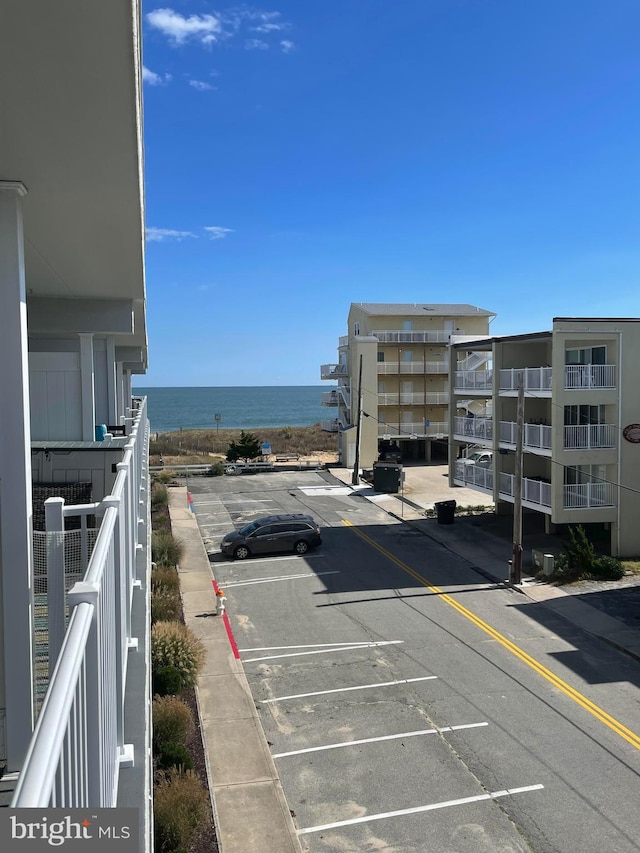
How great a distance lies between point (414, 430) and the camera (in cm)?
5409

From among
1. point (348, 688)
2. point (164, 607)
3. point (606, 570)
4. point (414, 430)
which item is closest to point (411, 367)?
point (414, 430)

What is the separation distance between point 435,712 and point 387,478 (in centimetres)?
2816

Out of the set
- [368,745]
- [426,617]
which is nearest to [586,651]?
[426,617]

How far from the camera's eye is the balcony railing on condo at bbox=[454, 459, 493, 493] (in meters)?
29.3

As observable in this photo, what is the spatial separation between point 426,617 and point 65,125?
673 inches

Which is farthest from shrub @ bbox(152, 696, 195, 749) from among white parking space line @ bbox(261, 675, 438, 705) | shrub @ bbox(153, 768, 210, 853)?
white parking space line @ bbox(261, 675, 438, 705)

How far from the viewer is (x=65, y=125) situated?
362 cm

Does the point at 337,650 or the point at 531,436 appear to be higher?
the point at 531,436

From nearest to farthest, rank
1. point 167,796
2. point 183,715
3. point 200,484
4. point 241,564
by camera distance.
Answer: point 167,796
point 183,715
point 241,564
point 200,484

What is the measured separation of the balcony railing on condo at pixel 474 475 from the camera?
29295 mm

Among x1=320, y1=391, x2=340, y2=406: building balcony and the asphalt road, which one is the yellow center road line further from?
x1=320, y1=391, x2=340, y2=406: building balcony

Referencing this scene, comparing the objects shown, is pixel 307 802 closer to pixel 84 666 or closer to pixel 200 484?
pixel 84 666

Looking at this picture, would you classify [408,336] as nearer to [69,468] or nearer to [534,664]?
[534,664]

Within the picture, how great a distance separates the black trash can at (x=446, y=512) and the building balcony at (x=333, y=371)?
26.4 meters
